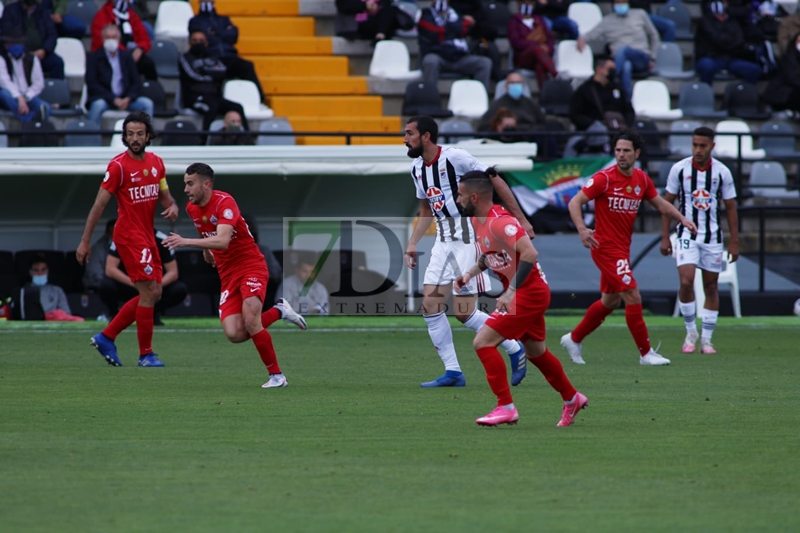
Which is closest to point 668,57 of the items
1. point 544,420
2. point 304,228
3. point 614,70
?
point 614,70

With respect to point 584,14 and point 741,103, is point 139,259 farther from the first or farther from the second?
point 584,14

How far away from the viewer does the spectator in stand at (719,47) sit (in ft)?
80.5

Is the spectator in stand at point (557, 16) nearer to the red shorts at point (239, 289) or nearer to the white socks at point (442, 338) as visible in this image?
the white socks at point (442, 338)

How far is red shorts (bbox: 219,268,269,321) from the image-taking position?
32.4ft

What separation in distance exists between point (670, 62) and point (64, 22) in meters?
11.7

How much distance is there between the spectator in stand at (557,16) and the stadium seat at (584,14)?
1.91 feet

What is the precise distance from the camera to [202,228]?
10016mm

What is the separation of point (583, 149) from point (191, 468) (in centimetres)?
1499

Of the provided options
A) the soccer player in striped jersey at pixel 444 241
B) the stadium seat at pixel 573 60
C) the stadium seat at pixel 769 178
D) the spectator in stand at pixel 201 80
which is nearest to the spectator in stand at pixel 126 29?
the spectator in stand at pixel 201 80

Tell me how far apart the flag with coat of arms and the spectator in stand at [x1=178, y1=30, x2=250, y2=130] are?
477 centimetres

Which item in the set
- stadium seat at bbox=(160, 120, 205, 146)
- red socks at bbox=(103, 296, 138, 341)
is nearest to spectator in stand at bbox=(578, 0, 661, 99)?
stadium seat at bbox=(160, 120, 205, 146)

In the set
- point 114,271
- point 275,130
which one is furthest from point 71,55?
point 114,271

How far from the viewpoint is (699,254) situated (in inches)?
525

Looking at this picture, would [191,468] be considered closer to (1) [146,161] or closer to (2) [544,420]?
(2) [544,420]
